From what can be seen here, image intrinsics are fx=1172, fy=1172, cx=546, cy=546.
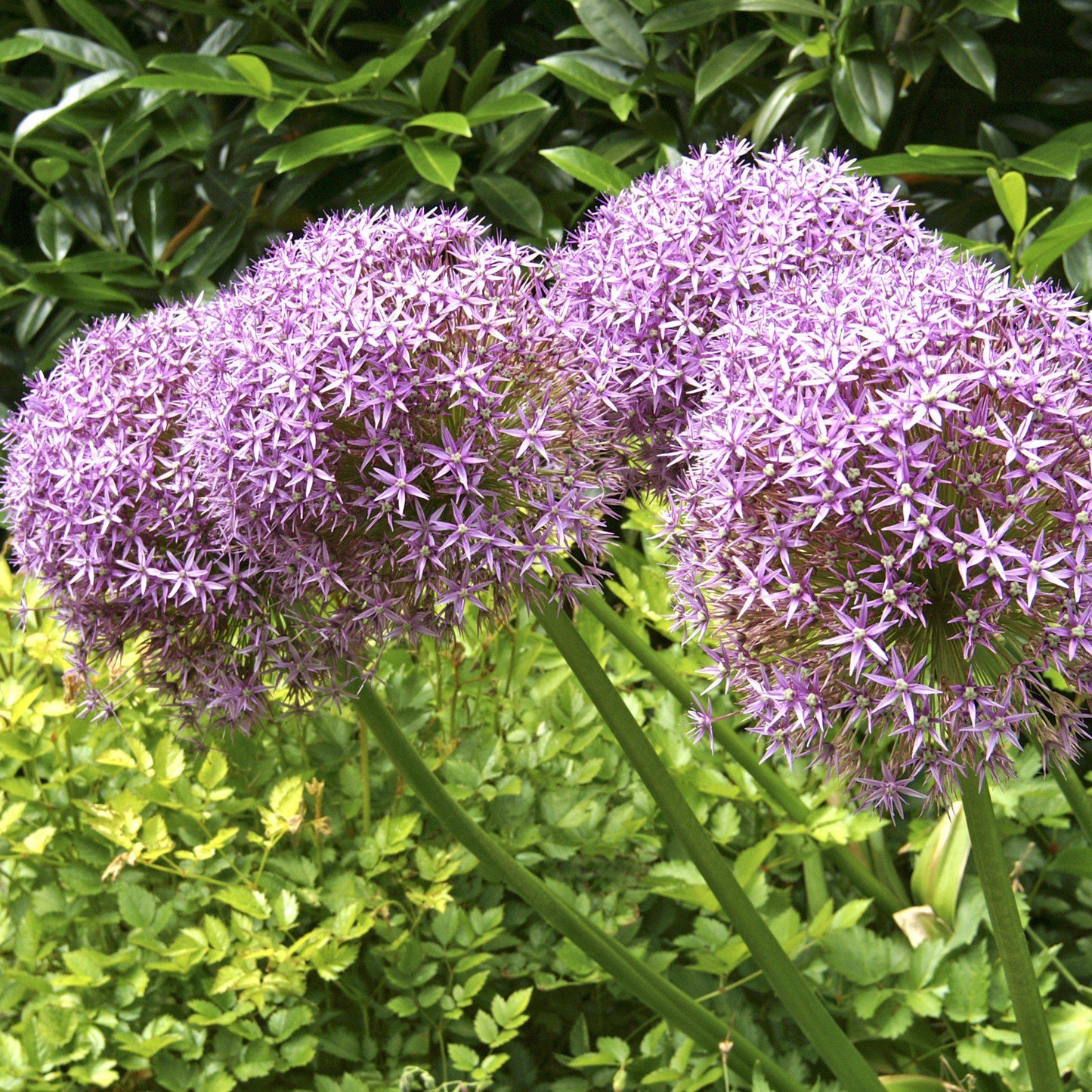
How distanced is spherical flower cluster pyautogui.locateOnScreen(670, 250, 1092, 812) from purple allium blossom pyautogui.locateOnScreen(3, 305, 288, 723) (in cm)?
46

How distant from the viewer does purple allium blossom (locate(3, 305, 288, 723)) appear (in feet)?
3.57

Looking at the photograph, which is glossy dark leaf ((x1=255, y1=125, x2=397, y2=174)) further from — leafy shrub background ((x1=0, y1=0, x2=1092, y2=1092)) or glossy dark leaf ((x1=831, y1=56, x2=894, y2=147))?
glossy dark leaf ((x1=831, y1=56, x2=894, y2=147))

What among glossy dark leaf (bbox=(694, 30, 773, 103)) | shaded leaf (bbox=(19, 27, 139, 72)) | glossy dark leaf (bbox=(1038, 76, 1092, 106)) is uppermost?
shaded leaf (bbox=(19, 27, 139, 72))

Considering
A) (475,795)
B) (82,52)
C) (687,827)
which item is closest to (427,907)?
(475,795)

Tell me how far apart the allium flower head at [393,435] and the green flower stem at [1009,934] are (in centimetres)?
43

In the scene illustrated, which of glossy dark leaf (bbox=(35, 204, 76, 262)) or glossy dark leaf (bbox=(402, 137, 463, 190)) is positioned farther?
glossy dark leaf (bbox=(35, 204, 76, 262))

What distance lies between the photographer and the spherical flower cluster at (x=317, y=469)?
1.02 m

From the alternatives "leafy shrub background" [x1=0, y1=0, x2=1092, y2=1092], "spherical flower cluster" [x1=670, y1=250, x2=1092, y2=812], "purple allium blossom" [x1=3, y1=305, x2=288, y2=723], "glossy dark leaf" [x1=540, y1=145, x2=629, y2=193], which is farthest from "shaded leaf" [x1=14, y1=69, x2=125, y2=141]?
"spherical flower cluster" [x1=670, y1=250, x2=1092, y2=812]

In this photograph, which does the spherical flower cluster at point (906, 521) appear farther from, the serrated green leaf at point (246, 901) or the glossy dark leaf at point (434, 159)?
the glossy dark leaf at point (434, 159)

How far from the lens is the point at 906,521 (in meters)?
0.87

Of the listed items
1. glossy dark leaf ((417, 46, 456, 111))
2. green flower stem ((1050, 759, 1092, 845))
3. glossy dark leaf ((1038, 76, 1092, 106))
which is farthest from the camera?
glossy dark leaf ((1038, 76, 1092, 106))

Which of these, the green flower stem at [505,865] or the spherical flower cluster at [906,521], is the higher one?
the spherical flower cluster at [906,521]

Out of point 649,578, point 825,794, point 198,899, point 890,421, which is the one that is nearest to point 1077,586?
point 890,421

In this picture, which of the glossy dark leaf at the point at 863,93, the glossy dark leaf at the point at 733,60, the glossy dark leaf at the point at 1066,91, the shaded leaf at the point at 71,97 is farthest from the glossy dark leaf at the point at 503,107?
the glossy dark leaf at the point at 1066,91
